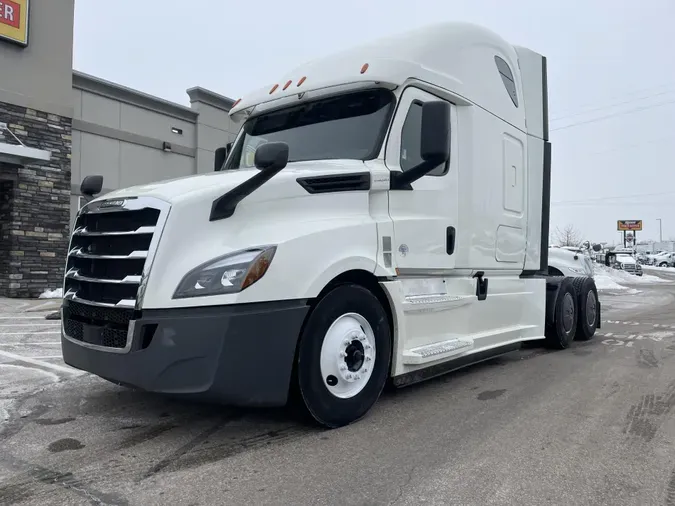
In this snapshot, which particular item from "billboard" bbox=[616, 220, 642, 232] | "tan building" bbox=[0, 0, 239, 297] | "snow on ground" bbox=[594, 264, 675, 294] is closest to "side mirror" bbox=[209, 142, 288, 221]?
"tan building" bbox=[0, 0, 239, 297]

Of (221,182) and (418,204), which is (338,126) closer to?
(418,204)

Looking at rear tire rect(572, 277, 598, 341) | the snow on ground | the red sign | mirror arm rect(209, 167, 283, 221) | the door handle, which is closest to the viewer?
mirror arm rect(209, 167, 283, 221)

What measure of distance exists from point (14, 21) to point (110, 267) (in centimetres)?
1201

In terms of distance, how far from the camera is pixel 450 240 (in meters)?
5.14

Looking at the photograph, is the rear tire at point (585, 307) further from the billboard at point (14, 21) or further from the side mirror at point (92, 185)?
the billboard at point (14, 21)

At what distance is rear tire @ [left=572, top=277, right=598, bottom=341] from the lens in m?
8.57

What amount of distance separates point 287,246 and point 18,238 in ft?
38.5

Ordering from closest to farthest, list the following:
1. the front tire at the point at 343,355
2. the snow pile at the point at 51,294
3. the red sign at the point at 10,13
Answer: the front tire at the point at 343,355 → the red sign at the point at 10,13 → the snow pile at the point at 51,294

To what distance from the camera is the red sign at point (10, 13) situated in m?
12.5

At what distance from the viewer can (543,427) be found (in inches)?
164

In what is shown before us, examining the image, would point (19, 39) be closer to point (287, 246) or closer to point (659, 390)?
point (287, 246)

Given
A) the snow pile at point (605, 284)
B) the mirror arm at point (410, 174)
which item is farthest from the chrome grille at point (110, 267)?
the snow pile at point (605, 284)

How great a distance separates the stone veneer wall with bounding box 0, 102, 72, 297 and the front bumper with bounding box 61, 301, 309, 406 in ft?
36.2

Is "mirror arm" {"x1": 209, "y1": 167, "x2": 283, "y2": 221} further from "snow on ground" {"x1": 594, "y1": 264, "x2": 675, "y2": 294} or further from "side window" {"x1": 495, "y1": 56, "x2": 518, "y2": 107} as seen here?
"snow on ground" {"x1": 594, "y1": 264, "x2": 675, "y2": 294}
